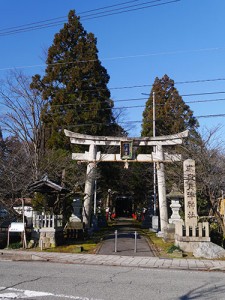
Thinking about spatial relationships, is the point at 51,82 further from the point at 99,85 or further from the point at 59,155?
the point at 59,155

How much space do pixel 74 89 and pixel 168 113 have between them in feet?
38.5

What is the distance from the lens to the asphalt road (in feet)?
22.7

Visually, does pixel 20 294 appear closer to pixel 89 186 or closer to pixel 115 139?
pixel 89 186

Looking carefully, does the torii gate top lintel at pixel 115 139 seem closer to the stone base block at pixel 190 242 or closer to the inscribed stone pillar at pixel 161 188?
the inscribed stone pillar at pixel 161 188

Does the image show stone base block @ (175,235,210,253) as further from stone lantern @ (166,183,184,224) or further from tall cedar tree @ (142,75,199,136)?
tall cedar tree @ (142,75,199,136)

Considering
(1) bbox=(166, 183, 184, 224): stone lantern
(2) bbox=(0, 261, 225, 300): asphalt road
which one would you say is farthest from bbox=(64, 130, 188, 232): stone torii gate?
(2) bbox=(0, 261, 225, 300): asphalt road

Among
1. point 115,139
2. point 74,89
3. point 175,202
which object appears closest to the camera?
point 175,202

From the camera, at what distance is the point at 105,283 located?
8.23m

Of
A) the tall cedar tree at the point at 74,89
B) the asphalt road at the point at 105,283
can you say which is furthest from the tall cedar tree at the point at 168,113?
the asphalt road at the point at 105,283

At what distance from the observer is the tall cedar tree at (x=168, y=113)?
35200 millimetres

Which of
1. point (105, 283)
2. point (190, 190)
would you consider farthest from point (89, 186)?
point (105, 283)

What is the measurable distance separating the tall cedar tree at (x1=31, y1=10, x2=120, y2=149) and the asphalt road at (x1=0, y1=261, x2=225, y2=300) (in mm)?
18003

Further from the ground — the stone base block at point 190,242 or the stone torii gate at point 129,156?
the stone torii gate at point 129,156

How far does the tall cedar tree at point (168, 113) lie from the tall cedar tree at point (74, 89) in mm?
7247
